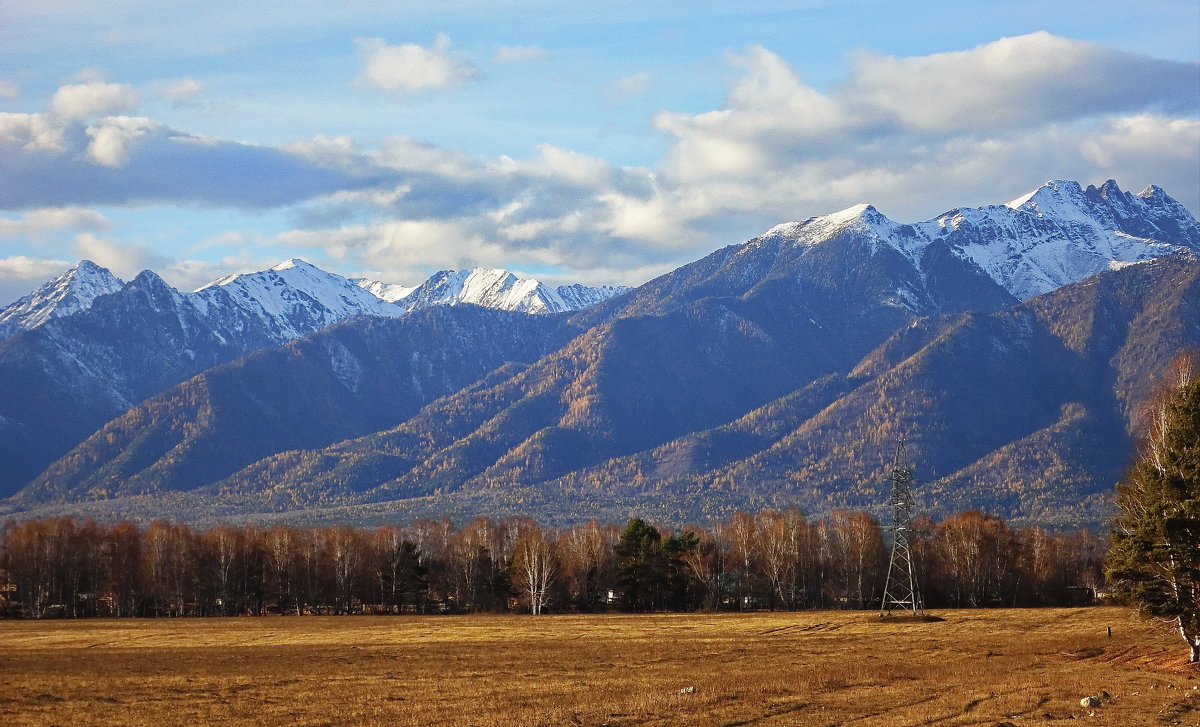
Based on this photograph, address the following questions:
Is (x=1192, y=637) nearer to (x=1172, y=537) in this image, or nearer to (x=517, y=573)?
(x=1172, y=537)

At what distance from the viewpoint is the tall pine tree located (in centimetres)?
6397

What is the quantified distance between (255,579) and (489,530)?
44012mm

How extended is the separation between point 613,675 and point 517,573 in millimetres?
84008

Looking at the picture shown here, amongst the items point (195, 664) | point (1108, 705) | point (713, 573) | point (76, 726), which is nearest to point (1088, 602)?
point (713, 573)

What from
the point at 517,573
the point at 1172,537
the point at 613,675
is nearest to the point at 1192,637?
the point at 1172,537

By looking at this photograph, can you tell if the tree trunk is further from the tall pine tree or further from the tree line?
the tree line

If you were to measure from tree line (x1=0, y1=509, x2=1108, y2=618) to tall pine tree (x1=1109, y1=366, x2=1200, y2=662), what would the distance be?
278 feet

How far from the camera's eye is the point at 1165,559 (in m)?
65.2

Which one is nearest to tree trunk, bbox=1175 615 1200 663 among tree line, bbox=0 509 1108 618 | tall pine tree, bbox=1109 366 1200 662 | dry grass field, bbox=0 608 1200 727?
tall pine tree, bbox=1109 366 1200 662

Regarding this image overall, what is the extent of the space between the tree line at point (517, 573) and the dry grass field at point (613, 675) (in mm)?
40816

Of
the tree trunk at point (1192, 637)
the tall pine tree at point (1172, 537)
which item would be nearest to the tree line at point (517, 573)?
the tall pine tree at point (1172, 537)

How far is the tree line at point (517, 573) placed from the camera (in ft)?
493

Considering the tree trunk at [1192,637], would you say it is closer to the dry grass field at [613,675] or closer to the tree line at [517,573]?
the dry grass field at [613,675]

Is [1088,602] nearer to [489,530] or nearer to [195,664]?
[489,530]
